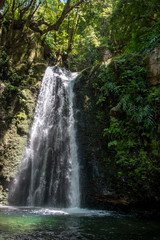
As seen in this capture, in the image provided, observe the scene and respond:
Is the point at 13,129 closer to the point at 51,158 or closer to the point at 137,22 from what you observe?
the point at 51,158

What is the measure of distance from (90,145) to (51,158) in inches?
62.0

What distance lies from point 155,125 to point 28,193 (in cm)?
489

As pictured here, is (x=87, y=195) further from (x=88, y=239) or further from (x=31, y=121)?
(x=31, y=121)

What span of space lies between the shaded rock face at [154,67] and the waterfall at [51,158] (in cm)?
353

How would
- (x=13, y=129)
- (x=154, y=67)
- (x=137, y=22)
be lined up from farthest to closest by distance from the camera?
1. (x=137, y=22)
2. (x=13, y=129)
3. (x=154, y=67)

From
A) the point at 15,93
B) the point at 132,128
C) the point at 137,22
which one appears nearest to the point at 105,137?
the point at 132,128

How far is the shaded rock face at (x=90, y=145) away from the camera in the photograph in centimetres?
564

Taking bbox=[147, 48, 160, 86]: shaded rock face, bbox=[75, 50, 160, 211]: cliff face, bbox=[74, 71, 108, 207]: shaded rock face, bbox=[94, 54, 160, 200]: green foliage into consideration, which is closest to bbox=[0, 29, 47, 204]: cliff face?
bbox=[74, 71, 108, 207]: shaded rock face

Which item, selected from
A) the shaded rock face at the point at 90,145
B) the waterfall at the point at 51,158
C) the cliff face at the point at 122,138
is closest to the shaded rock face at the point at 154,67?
the cliff face at the point at 122,138

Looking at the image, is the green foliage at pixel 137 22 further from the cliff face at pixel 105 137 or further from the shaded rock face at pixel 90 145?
the shaded rock face at pixel 90 145

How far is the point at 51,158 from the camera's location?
6707 millimetres

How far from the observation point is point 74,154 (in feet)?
21.8

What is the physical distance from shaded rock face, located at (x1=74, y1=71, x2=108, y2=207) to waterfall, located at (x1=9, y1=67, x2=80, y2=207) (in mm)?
270

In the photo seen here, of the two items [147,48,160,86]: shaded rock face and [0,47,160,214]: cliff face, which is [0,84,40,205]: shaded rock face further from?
[147,48,160,86]: shaded rock face
